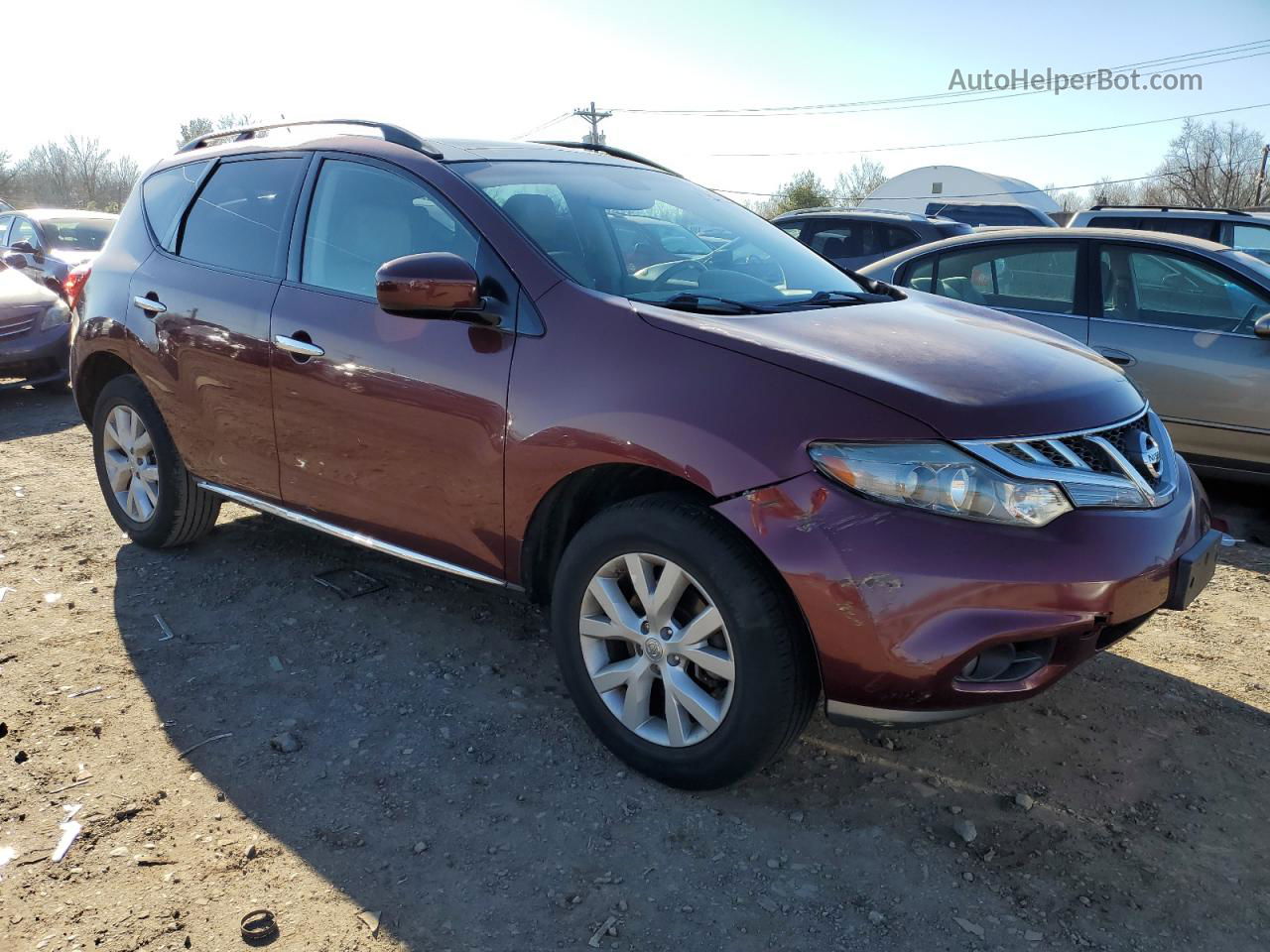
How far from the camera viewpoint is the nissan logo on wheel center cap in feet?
8.70

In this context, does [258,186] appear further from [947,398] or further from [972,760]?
[972,760]

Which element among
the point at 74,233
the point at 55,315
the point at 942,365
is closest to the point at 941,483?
the point at 942,365

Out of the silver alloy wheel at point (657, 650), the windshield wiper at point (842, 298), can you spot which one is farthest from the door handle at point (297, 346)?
the windshield wiper at point (842, 298)

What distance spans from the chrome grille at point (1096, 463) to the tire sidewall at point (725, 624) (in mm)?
659

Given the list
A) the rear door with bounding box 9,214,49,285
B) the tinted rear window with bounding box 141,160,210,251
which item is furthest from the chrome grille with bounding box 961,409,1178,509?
the rear door with bounding box 9,214,49,285

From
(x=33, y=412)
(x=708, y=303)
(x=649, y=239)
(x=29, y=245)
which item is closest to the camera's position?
(x=708, y=303)

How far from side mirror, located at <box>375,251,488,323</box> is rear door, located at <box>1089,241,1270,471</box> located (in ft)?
12.3

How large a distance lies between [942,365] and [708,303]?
724mm

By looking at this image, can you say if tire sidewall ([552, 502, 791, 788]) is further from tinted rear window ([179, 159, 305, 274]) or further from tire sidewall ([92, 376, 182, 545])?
tire sidewall ([92, 376, 182, 545])

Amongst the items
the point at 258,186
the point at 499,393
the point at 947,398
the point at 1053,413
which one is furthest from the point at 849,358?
the point at 258,186

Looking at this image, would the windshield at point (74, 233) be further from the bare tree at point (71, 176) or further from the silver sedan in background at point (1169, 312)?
the bare tree at point (71, 176)

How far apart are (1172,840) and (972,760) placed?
1.78ft

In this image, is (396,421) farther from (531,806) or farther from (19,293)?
(19,293)

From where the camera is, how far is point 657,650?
265 centimetres
